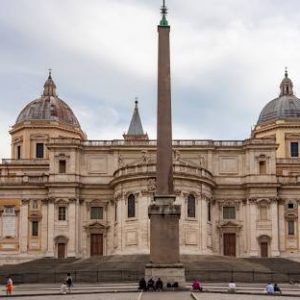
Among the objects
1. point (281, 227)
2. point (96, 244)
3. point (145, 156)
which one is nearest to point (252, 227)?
point (281, 227)

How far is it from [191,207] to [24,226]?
17.1 metres

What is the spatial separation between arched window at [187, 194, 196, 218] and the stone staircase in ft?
18.0

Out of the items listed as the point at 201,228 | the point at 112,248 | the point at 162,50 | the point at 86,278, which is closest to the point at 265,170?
the point at 201,228

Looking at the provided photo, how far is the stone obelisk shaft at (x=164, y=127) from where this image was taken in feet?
140

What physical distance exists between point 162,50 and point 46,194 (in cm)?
3998

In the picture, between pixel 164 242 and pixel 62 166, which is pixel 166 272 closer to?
pixel 164 242

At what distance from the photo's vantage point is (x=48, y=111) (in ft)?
306

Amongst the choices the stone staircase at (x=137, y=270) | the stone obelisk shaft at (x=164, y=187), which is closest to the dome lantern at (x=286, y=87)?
the stone staircase at (x=137, y=270)

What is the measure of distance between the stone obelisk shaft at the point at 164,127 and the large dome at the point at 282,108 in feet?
168

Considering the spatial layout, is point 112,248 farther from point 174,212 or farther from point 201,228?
point 174,212

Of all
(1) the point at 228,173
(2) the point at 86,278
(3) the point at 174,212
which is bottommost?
(2) the point at 86,278

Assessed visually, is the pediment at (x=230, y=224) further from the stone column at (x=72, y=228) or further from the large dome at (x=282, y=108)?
the large dome at (x=282, y=108)

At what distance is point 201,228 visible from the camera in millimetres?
76938

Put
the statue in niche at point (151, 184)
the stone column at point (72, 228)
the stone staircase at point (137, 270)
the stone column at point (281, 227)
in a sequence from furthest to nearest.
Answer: the stone column at point (281, 227) < the stone column at point (72, 228) < the statue in niche at point (151, 184) < the stone staircase at point (137, 270)
